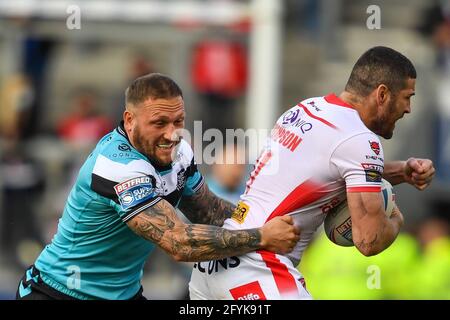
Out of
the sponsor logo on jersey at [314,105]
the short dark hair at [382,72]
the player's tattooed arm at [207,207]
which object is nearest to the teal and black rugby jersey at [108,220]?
the player's tattooed arm at [207,207]

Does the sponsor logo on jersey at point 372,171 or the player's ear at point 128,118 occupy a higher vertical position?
the player's ear at point 128,118

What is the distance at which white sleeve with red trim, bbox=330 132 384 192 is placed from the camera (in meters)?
6.64

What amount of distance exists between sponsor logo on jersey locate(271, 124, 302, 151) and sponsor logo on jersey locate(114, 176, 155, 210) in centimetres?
89

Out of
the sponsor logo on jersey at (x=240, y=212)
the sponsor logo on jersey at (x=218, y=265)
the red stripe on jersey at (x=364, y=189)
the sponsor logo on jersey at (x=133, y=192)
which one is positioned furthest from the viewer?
the sponsor logo on jersey at (x=240, y=212)

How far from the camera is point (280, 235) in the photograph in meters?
6.78

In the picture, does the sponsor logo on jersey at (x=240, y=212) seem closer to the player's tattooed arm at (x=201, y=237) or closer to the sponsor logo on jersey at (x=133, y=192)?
the player's tattooed arm at (x=201, y=237)

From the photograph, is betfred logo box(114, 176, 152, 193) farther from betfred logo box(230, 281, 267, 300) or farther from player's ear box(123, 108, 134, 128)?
betfred logo box(230, 281, 267, 300)

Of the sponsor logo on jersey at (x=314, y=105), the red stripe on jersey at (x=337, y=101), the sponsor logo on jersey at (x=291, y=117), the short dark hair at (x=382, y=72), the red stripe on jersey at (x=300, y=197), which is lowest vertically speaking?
the red stripe on jersey at (x=300, y=197)

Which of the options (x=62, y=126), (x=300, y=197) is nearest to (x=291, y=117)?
(x=300, y=197)

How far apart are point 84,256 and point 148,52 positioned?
11.9m

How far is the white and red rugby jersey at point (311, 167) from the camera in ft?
21.9

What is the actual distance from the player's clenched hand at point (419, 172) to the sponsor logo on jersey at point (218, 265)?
52.9 inches

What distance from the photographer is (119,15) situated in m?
16.2

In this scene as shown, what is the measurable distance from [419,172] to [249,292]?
4.65 feet
